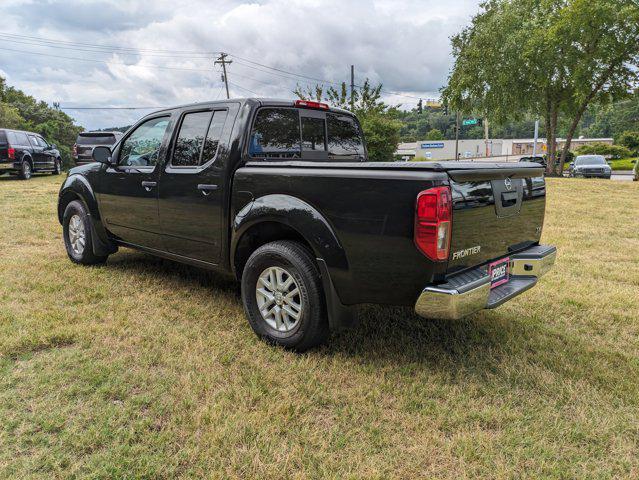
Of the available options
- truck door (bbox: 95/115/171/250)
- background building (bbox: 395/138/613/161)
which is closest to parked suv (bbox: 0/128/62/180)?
truck door (bbox: 95/115/171/250)

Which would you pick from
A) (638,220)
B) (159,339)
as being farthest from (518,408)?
(638,220)

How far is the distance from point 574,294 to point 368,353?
2.51 meters

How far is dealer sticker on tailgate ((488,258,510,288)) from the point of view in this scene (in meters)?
3.26

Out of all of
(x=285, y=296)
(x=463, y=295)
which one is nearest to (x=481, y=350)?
(x=463, y=295)

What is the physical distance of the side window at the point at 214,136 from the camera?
13.0ft

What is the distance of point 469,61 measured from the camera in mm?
28516

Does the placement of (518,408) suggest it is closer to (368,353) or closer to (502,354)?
(502,354)

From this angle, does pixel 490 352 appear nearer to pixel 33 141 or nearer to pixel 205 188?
pixel 205 188

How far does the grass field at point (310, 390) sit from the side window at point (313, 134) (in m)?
1.55

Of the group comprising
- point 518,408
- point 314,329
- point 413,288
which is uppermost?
point 413,288

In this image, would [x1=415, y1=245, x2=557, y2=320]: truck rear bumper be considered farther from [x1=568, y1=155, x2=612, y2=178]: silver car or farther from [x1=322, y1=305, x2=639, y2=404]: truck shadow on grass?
[x1=568, y1=155, x2=612, y2=178]: silver car

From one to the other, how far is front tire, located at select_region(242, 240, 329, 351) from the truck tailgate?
3.14 ft

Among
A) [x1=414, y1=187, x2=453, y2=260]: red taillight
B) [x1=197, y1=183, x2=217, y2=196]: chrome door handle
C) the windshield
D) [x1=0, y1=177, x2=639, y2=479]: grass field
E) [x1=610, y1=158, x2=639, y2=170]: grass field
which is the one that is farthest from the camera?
[x1=610, y1=158, x2=639, y2=170]: grass field

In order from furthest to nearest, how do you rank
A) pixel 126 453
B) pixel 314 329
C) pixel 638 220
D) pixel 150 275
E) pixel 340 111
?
pixel 638 220 < pixel 150 275 < pixel 340 111 < pixel 314 329 < pixel 126 453
